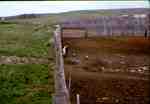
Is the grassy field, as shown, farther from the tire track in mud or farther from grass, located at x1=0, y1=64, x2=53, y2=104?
the tire track in mud

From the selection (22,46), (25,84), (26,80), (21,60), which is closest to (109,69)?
(21,60)

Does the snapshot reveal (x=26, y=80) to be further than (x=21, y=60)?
No

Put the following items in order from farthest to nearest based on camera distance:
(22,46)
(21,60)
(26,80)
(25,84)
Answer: (22,46) → (21,60) → (26,80) → (25,84)

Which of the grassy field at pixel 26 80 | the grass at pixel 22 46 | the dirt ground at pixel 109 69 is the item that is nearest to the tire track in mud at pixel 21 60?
the grassy field at pixel 26 80

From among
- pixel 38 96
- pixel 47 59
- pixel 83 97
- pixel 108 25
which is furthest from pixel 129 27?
pixel 38 96

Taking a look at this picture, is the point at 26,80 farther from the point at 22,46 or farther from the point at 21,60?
the point at 22,46

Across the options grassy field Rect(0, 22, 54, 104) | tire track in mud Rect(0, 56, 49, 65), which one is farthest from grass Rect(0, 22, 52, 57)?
tire track in mud Rect(0, 56, 49, 65)
